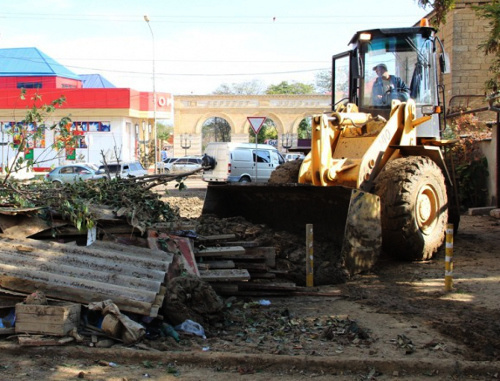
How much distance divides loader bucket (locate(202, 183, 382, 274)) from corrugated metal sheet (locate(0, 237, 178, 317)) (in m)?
2.49

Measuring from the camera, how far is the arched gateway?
1914 inches

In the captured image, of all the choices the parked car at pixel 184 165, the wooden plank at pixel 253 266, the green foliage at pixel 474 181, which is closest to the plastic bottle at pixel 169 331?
the wooden plank at pixel 253 266

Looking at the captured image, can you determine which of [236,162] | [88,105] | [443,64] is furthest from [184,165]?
[443,64]

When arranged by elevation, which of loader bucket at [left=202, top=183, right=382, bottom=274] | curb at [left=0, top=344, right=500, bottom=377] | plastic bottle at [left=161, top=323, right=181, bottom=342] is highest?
loader bucket at [left=202, top=183, right=382, bottom=274]

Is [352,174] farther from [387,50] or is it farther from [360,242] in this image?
[387,50]

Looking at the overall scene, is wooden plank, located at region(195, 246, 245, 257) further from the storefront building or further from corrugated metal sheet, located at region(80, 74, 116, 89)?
corrugated metal sheet, located at region(80, 74, 116, 89)

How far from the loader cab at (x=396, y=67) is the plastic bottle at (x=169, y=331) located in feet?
19.3

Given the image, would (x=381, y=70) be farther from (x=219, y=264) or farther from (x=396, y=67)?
(x=219, y=264)

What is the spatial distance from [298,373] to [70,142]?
5.38 m

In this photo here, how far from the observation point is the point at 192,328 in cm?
593

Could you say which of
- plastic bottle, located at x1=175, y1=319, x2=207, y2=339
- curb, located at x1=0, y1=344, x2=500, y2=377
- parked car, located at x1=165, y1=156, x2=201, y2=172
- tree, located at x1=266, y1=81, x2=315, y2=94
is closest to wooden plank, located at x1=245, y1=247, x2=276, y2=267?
plastic bottle, located at x1=175, y1=319, x2=207, y2=339

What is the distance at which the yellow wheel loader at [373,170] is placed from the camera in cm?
877

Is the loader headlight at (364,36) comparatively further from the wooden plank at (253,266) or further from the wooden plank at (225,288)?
the wooden plank at (225,288)

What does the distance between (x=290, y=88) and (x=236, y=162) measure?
54012 mm
